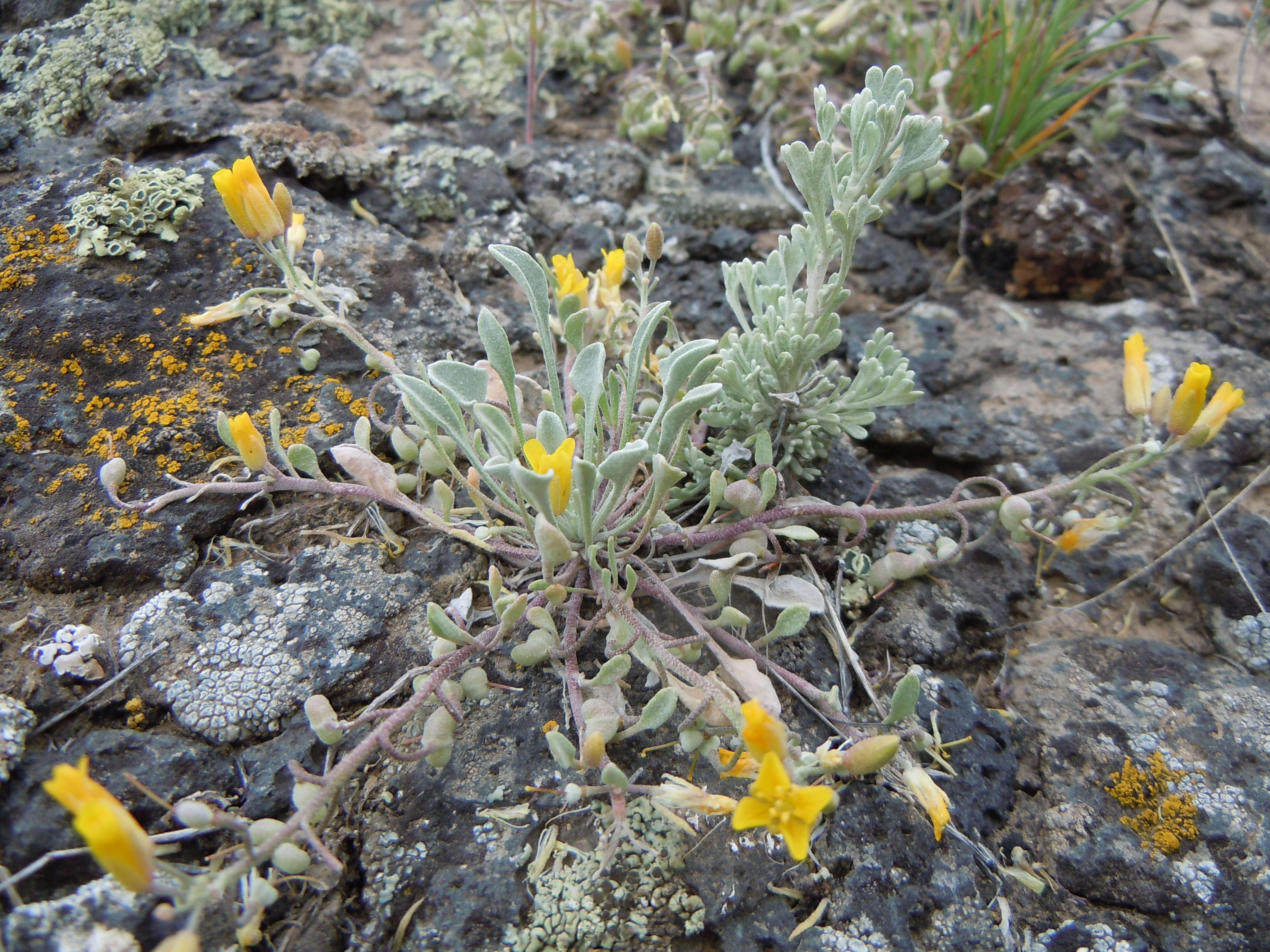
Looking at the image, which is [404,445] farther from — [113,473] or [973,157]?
[973,157]

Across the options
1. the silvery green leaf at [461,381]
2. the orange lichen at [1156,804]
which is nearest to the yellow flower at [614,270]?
the silvery green leaf at [461,381]

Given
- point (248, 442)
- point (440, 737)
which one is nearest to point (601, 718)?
point (440, 737)

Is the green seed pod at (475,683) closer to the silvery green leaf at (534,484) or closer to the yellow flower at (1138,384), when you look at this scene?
the silvery green leaf at (534,484)

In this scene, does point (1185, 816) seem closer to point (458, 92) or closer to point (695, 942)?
point (695, 942)

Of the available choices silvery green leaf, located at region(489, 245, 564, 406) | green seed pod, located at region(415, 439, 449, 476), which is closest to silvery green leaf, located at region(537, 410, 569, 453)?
silvery green leaf, located at region(489, 245, 564, 406)

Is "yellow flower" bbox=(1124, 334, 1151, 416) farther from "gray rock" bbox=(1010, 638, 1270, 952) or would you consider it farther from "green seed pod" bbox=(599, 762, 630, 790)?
"green seed pod" bbox=(599, 762, 630, 790)

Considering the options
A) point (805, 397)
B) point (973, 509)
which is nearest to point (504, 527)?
point (805, 397)
